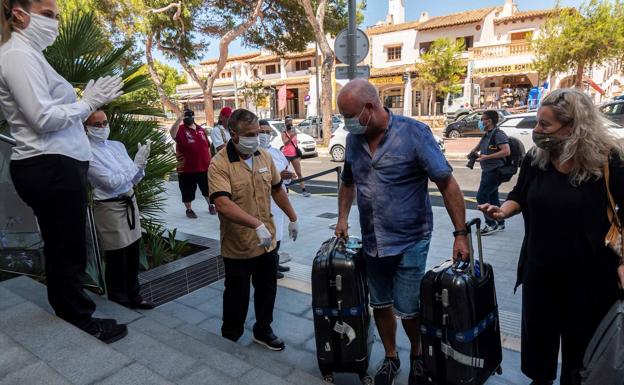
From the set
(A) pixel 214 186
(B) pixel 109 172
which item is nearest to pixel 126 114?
(B) pixel 109 172

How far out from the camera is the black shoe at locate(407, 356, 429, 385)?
8.30 feet

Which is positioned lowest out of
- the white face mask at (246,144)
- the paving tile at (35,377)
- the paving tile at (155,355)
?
the paving tile at (155,355)

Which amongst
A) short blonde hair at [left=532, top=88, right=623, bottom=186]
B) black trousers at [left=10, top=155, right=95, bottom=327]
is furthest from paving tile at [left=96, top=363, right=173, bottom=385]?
short blonde hair at [left=532, top=88, right=623, bottom=186]

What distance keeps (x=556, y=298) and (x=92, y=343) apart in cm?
247

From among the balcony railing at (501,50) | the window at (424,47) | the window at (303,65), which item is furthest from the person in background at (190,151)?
the window at (303,65)

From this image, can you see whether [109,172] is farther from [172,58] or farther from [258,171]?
[172,58]

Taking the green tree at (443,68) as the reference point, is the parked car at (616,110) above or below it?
below

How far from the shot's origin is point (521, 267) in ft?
8.39

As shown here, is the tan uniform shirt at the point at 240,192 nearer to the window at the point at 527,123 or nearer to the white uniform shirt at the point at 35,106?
the white uniform shirt at the point at 35,106

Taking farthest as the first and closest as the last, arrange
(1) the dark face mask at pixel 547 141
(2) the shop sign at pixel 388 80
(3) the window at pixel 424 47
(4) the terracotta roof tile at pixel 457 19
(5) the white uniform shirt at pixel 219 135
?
(3) the window at pixel 424 47 < (2) the shop sign at pixel 388 80 < (4) the terracotta roof tile at pixel 457 19 < (5) the white uniform shirt at pixel 219 135 < (1) the dark face mask at pixel 547 141

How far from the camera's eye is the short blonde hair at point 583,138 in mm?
2113

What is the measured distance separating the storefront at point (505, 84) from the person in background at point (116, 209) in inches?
1156

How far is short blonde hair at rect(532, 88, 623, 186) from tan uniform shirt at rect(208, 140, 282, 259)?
5.90 ft

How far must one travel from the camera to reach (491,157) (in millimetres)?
5734
